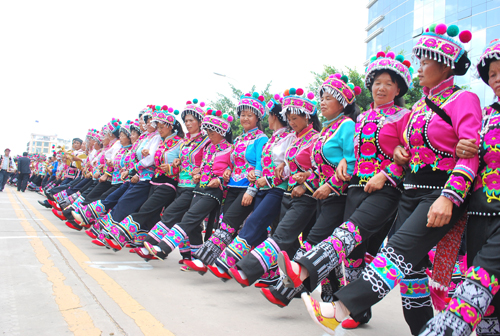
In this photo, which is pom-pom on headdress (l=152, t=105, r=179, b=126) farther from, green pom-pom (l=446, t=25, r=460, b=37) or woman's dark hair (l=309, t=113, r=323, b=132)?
green pom-pom (l=446, t=25, r=460, b=37)

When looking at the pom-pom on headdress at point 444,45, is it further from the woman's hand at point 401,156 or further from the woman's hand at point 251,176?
the woman's hand at point 251,176

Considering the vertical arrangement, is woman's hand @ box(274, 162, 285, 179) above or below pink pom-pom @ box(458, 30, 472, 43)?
below

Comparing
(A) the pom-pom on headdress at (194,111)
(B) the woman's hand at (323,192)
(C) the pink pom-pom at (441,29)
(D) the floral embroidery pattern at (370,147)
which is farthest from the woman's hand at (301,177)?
(A) the pom-pom on headdress at (194,111)

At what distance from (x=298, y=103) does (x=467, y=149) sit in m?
2.22

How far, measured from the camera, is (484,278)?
80.6 inches

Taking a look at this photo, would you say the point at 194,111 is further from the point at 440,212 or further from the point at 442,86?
the point at 440,212

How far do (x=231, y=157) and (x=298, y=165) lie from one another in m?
1.38

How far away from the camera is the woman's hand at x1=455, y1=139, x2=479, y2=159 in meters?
2.28

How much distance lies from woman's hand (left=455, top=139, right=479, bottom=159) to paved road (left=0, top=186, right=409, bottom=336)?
1.66 metres

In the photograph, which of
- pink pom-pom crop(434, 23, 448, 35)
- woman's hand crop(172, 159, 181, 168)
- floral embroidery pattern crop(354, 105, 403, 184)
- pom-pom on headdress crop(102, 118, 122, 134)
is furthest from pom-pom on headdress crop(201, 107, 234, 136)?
pom-pom on headdress crop(102, 118, 122, 134)

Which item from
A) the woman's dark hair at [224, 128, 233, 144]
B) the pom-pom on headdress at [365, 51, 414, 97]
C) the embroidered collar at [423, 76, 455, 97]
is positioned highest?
the pom-pom on headdress at [365, 51, 414, 97]

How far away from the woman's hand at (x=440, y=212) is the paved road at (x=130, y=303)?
51.1 inches

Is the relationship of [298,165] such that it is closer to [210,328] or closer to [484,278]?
[210,328]

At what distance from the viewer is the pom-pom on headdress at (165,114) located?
6.32m
